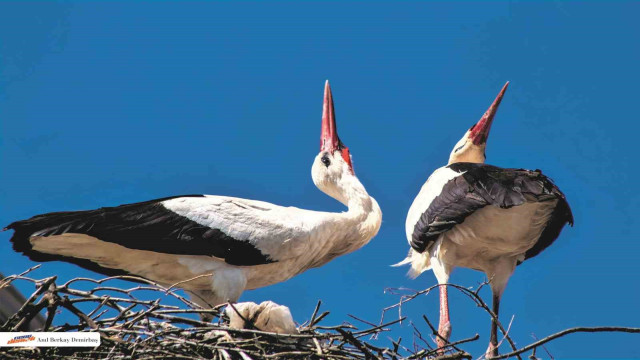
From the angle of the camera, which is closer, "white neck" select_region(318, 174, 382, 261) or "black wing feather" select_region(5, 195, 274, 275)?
"black wing feather" select_region(5, 195, 274, 275)

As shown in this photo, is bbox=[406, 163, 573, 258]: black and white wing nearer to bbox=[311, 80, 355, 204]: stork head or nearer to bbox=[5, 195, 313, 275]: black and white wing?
bbox=[311, 80, 355, 204]: stork head

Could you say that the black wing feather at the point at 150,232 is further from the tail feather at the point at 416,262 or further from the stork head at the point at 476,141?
the stork head at the point at 476,141

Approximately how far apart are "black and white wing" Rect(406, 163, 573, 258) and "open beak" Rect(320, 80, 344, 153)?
25.7 inches

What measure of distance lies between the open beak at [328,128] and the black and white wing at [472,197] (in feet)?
2.14

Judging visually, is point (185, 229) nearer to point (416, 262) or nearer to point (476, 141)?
point (416, 262)

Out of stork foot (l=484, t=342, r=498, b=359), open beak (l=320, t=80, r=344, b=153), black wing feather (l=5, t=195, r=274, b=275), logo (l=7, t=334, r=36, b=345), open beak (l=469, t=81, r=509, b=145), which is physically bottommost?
logo (l=7, t=334, r=36, b=345)

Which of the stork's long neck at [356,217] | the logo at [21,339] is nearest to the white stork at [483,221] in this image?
the stork's long neck at [356,217]

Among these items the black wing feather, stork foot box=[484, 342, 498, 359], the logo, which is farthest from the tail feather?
the logo

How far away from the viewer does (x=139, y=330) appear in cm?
444

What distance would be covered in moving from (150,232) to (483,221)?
1.86 m

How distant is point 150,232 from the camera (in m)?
5.60

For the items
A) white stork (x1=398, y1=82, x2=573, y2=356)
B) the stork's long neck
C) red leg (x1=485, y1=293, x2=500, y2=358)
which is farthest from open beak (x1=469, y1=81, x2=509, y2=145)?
red leg (x1=485, y1=293, x2=500, y2=358)

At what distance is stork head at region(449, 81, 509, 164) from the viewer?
7.22 metres

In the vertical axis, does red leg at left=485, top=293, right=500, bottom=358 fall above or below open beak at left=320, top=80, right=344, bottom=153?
below
